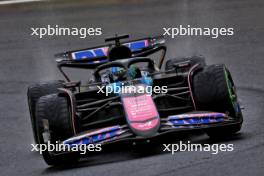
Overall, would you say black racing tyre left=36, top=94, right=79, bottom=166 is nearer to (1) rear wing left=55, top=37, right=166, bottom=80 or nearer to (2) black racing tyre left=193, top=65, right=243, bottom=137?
(2) black racing tyre left=193, top=65, right=243, bottom=137

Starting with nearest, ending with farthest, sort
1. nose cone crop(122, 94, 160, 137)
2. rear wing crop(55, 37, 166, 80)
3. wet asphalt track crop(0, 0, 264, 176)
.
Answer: wet asphalt track crop(0, 0, 264, 176)
nose cone crop(122, 94, 160, 137)
rear wing crop(55, 37, 166, 80)

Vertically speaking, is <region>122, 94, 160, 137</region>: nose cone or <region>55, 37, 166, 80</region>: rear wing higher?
<region>55, 37, 166, 80</region>: rear wing

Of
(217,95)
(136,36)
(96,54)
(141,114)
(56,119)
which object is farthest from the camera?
(136,36)

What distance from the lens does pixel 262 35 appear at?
54.6 feet

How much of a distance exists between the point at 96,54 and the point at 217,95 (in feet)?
8.20

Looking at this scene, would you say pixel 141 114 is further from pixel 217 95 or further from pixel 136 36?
pixel 136 36

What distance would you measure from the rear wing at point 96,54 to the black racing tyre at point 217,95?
6.57 feet

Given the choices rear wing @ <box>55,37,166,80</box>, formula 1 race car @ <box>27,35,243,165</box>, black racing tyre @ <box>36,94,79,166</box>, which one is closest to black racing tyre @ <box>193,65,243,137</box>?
formula 1 race car @ <box>27,35,243,165</box>

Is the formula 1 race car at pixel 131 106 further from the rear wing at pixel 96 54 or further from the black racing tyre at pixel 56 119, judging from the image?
the rear wing at pixel 96 54

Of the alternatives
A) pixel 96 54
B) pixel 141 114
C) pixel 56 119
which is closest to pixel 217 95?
pixel 141 114

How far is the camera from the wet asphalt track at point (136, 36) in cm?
885

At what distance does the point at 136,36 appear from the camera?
17.7 meters

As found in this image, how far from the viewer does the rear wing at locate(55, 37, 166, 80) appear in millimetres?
12081

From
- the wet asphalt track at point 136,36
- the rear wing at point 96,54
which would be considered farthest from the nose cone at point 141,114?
the rear wing at point 96,54
